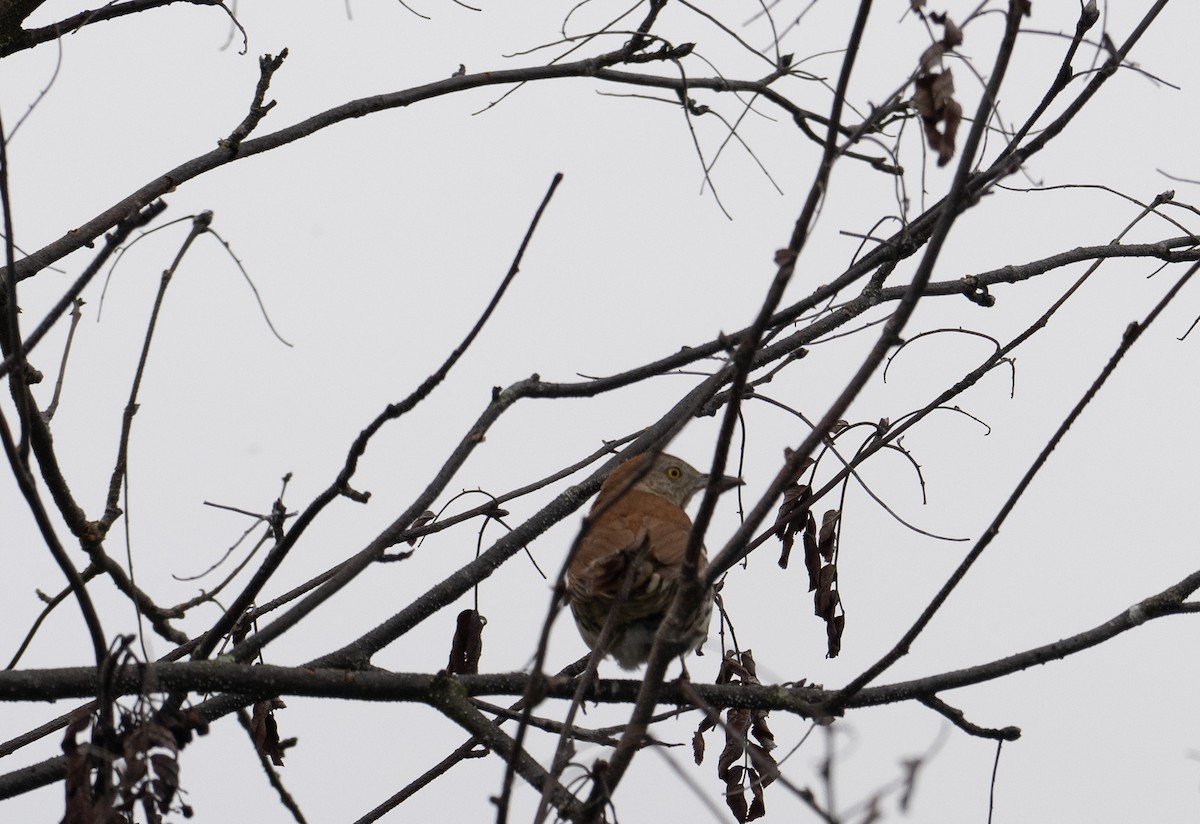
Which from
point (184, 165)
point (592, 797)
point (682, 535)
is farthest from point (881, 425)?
point (184, 165)

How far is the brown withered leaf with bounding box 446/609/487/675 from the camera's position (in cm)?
407

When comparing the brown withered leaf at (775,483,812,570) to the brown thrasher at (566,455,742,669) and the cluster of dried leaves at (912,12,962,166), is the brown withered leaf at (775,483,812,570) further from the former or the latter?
the cluster of dried leaves at (912,12,962,166)

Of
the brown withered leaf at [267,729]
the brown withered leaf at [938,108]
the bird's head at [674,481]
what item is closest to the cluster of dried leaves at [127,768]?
the brown withered leaf at [267,729]

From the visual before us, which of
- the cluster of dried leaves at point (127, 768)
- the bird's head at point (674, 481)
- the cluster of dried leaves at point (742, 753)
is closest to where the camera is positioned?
the cluster of dried leaves at point (127, 768)

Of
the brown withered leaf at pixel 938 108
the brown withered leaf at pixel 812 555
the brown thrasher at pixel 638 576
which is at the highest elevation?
the brown thrasher at pixel 638 576

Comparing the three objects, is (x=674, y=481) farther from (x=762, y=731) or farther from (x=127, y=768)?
(x=127, y=768)

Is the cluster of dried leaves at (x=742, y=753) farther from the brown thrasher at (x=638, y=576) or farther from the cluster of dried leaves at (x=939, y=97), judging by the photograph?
the cluster of dried leaves at (x=939, y=97)

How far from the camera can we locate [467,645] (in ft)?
13.4

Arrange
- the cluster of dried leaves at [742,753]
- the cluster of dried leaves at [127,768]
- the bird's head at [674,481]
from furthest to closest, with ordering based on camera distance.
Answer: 1. the bird's head at [674,481]
2. the cluster of dried leaves at [742,753]
3. the cluster of dried leaves at [127,768]

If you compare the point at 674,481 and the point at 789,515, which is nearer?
the point at 789,515

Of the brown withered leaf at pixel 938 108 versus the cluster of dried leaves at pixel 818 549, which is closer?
the brown withered leaf at pixel 938 108

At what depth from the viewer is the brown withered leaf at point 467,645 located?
13.4ft

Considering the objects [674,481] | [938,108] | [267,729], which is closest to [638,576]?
[267,729]

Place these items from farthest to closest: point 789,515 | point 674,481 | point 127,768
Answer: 1. point 674,481
2. point 789,515
3. point 127,768
